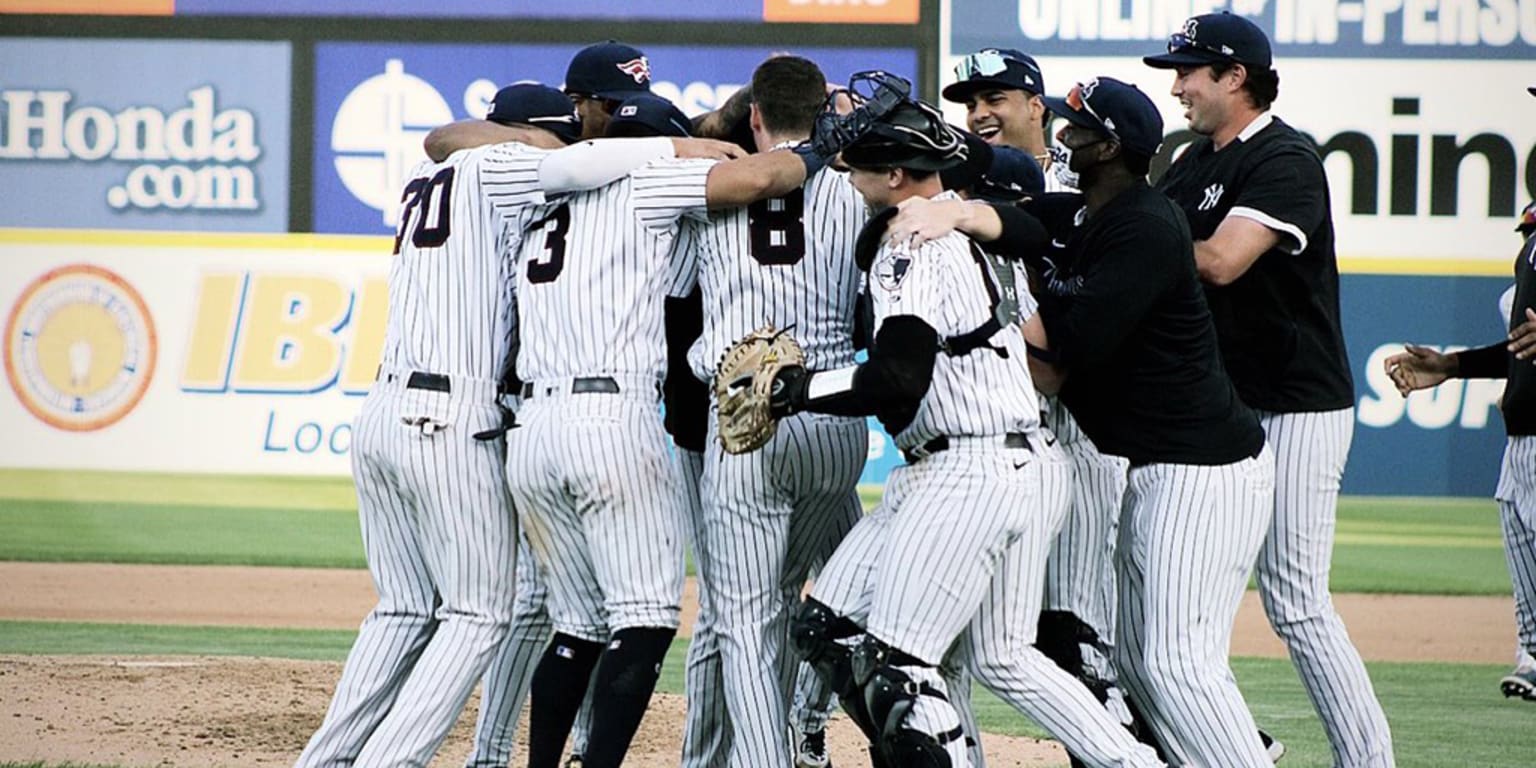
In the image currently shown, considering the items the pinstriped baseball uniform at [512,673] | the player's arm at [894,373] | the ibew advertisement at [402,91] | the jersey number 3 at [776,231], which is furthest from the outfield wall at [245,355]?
the player's arm at [894,373]

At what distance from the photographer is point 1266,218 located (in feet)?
14.5

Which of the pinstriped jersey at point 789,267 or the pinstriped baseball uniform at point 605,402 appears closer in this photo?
the pinstriped baseball uniform at point 605,402

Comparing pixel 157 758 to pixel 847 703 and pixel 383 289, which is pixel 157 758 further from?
pixel 383 289

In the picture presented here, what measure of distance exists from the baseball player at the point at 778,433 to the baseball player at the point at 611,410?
0.13 metres

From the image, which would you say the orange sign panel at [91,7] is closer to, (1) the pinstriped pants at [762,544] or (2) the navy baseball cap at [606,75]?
(2) the navy baseball cap at [606,75]

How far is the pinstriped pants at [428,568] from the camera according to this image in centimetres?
428

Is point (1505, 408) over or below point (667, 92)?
below

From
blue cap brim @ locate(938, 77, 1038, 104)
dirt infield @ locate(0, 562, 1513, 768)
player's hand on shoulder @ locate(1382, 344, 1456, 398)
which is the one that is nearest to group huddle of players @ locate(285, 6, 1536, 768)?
blue cap brim @ locate(938, 77, 1038, 104)

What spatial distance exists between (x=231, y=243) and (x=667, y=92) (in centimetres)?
268

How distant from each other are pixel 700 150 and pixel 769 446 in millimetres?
693

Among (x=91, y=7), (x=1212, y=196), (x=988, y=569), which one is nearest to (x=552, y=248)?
(x=988, y=569)

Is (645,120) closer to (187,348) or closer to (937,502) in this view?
(937,502)

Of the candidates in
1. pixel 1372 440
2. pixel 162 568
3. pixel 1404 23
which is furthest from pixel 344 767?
pixel 1404 23

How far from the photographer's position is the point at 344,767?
4.42m
